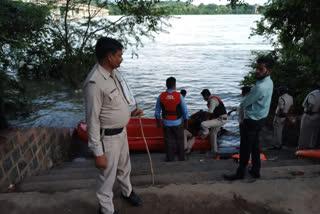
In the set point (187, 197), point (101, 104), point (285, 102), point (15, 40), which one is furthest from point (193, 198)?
point (15, 40)

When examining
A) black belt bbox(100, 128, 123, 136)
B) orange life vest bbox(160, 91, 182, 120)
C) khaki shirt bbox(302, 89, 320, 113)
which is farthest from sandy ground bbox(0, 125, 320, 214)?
khaki shirt bbox(302, 89, 320, 113)

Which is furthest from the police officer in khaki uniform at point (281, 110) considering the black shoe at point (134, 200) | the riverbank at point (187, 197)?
the black shoe at point (134, 200)

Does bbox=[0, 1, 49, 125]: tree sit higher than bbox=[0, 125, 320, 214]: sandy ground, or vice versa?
bbox=[0, 1, 49, 125]: tree

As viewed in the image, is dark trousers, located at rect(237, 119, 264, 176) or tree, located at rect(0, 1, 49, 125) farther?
tree, located at rect(0, 1, 49, 125)

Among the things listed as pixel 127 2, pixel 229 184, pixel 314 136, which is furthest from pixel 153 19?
pixel 229 184

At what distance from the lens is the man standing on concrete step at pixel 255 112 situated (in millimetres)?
3043

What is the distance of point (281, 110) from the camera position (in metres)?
6.26

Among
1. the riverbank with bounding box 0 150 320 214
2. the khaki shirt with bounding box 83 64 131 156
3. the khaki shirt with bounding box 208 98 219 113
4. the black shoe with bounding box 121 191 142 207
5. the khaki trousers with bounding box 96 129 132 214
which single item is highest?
the khaki shirt with bounding box 83 64 131 156

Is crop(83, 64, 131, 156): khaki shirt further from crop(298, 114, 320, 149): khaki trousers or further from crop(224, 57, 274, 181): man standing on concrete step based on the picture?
crop(298, 114, 320, 149): khaki trousers

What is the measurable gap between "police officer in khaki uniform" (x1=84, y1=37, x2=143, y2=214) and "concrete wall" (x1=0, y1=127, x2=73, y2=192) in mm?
1604

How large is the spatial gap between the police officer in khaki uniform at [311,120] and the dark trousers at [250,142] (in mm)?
2965

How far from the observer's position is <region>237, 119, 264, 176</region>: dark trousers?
3240 millimetres

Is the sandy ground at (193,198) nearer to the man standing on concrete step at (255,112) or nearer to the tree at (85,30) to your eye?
the man standing on concrete step at (255,112)

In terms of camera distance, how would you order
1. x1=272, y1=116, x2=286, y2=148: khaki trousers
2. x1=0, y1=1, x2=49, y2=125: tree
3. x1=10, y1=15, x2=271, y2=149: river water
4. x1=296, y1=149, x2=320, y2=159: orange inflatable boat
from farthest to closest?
A: 1. x1=10, y1=15, x2=271, y2=149: river water
2. x1=0, y1=1, x2=49, y2=125: tree
3. x1=272, y1=116, x2=286, y2=148: khaki trousers
4. x1=296, y1=149, x2=320, y2=159: orange inflatable boat
